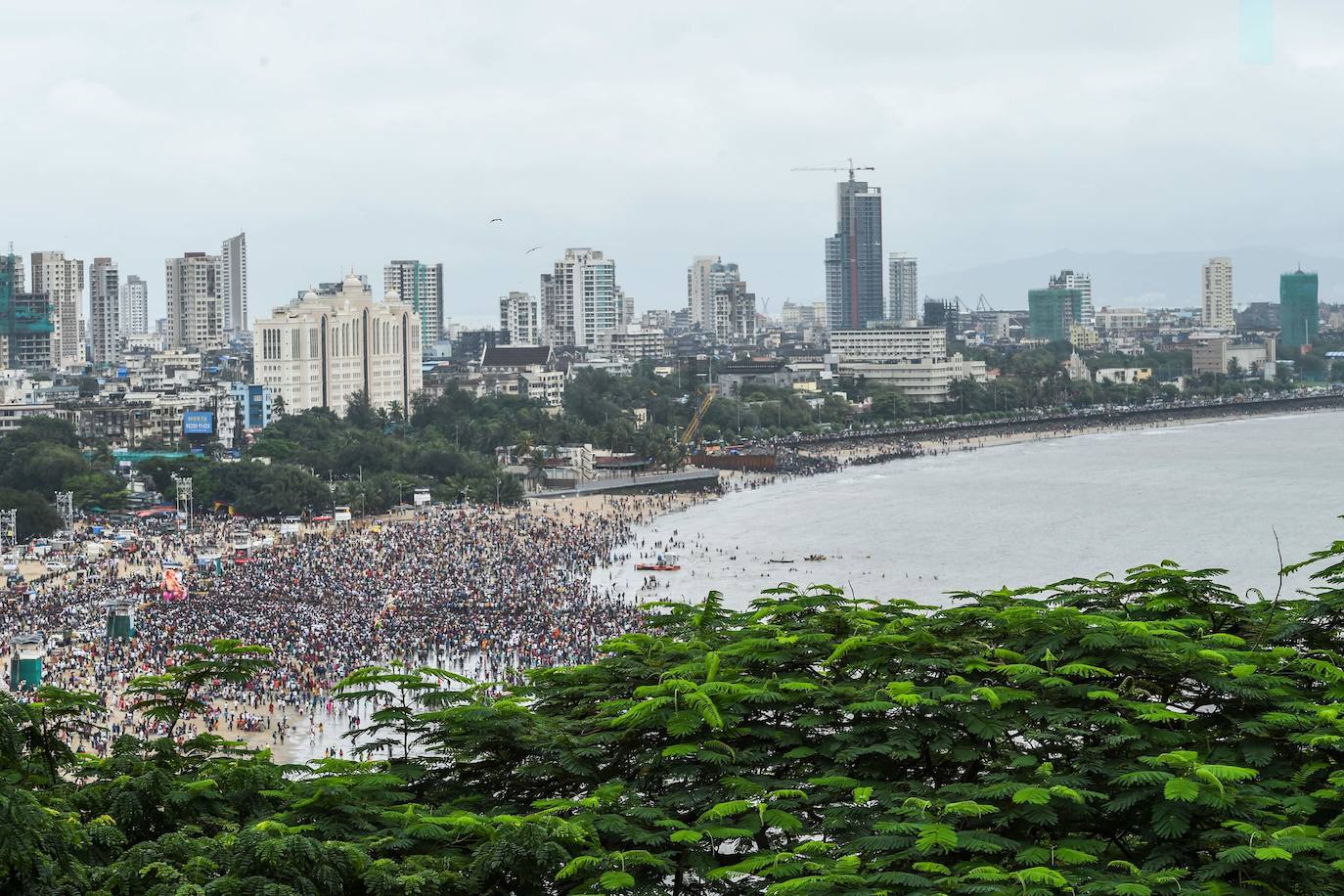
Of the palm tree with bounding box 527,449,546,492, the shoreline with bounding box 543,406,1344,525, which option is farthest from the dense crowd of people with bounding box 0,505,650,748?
the palm tree with bounding box 527,449,546,492

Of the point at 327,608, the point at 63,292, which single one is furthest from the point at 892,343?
the point at 327,608

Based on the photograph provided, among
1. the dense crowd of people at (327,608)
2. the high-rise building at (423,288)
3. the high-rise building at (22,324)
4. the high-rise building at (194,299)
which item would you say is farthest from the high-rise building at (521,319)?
the dense crowd of people at (327,608)

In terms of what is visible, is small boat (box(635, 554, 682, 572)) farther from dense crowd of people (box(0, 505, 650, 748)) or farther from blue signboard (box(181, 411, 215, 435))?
blue signboard (box(181, 411, 215, 435))

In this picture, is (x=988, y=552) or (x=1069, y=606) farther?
(x=988, y=552)

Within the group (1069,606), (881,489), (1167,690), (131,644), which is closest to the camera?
(1167,690)

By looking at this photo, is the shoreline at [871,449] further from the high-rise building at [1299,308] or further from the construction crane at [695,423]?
the high-rise building at [1299,308]

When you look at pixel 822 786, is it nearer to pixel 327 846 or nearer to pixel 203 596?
pixel 327 846

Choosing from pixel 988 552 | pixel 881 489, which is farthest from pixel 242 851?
pixel 881 489

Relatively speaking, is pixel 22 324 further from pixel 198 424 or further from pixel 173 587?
pixel 173 587
